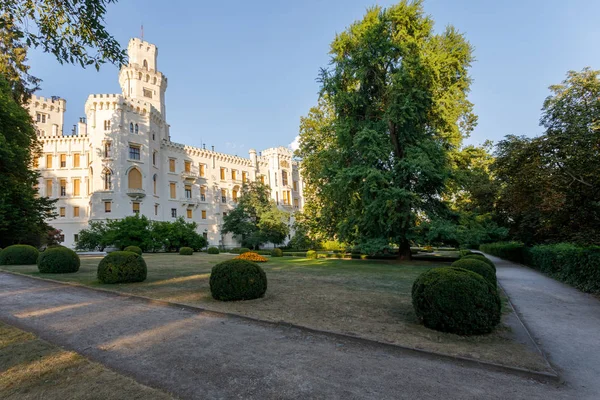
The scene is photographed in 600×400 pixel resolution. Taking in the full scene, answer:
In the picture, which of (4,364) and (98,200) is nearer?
(4,364)

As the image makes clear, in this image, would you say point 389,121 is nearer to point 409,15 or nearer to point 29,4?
point 409,15

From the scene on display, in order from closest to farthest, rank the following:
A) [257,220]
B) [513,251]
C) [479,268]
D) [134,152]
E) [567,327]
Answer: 1. [567,327]
2. [479,268]
3. [513,251]
4. [134,152]
5. [257,220]

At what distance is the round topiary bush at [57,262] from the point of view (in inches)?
531

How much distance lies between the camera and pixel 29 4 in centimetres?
601

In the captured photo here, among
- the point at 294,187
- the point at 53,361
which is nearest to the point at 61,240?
the point at 294,187

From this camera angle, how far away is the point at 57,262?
13.5 m

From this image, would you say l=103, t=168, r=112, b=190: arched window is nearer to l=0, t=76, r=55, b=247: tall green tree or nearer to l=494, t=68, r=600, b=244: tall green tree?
l=0, t=76, r=55, b=247: tall green tree

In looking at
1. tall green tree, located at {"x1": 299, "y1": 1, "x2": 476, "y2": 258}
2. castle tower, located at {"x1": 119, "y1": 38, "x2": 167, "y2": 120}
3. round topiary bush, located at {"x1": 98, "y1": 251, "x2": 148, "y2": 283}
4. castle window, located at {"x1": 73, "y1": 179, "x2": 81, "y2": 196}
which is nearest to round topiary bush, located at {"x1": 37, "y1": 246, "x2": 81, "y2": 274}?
round topiary bush, located at {"x1": 98, "y1": 251, "x2": 148, "y2": 283}

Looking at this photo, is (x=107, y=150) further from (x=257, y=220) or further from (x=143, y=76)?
(x=257, y=220)

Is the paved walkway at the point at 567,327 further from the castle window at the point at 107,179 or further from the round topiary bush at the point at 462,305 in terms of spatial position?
the castle window at the point at 107,179

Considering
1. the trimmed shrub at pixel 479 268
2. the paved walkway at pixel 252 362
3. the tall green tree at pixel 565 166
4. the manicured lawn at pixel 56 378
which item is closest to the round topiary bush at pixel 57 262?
the paved walkway at pixel 252 362

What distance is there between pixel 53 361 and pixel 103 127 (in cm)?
4329

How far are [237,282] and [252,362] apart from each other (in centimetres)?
397

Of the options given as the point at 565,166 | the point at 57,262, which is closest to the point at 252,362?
the point at 565,166
